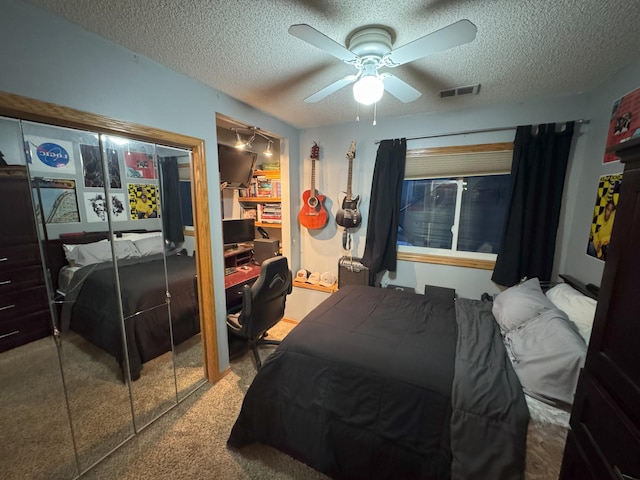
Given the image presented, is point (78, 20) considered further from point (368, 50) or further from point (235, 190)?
point (235, 190)

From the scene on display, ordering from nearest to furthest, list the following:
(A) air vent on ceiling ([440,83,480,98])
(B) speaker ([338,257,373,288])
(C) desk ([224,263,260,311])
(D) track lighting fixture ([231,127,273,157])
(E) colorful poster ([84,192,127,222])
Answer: (E) colorful poster ([84,192,127,222]) < (A) air vent on ceiling ([440,83,480,98]) < (C) desk ([224,263,260,311]) < (D) track lighting fixture ([231,127,273,157]) < (B) speaker ([338,257,373,288])

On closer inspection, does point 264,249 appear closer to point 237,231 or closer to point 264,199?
point 237,231

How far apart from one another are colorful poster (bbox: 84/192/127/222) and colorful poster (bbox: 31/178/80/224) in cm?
5

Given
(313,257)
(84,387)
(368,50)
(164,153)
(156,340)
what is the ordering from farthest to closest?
(313,257), (156,340), (164,153), (84,387), (368,50)

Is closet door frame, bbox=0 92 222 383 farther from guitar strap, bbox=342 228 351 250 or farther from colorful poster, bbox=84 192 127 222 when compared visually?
guitar strap, bbox=342 228 351 250

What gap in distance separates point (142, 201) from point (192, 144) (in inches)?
20.5

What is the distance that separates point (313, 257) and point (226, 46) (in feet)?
7.66

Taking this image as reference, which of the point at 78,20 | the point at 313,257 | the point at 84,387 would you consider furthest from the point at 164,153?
the point at 313,257

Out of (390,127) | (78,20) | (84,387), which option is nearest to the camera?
(78,20)

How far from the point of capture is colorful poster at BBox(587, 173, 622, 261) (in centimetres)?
164

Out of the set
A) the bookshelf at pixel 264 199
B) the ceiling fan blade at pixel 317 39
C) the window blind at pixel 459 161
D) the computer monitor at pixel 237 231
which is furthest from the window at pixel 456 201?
the computer monitor at pixel 237 231

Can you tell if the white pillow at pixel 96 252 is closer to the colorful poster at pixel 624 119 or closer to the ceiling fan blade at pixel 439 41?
the ceiling fan blade at pixel 439 41

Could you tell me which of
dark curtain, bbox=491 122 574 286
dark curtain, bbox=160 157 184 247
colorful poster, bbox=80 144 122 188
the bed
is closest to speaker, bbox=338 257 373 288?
dark curtain, bbox=491 122 574 286

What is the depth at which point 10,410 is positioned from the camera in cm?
146
